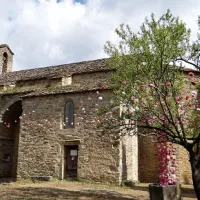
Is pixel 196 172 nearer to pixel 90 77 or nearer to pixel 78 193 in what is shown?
pixel 78 193

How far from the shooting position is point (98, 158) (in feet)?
47.7

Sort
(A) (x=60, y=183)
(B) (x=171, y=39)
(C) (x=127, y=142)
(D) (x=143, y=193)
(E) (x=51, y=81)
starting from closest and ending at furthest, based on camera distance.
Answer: (B) (x=171, y=39)
(D) (x=143, y=193)
(A) (x=60, y=183)
(C) (x=127, y=142)
(E) (x=51, y=81)

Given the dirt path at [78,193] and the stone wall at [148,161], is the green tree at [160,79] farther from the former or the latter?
the stone wall at [148,161]

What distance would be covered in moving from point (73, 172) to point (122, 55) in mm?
9479

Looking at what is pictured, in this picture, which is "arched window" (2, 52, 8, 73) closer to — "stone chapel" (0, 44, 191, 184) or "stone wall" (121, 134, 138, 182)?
"stone chapel" (0, 44, 191, 184)

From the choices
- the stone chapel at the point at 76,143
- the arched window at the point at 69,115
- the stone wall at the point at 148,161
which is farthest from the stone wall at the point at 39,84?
the stone wall at the point at 148,161

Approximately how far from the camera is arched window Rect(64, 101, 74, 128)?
631 inches

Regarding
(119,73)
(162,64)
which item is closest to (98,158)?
(119,73)

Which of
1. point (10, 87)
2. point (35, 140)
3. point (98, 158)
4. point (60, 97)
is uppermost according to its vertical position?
point (10, 87)

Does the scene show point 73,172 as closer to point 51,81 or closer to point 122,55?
point 51,81

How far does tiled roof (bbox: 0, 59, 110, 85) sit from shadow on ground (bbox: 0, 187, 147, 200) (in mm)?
8903

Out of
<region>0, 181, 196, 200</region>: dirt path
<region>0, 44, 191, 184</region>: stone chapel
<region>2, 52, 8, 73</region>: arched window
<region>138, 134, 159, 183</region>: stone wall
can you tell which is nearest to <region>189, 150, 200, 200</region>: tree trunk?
<region>0, 181, 196, 200</region>: dirt path

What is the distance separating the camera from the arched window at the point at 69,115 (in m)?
16.0

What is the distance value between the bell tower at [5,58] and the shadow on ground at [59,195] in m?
17.5
